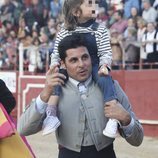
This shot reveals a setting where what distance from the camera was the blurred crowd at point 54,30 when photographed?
967cm

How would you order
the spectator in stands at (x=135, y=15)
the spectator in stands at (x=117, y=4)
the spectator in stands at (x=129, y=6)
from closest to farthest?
the spectator in stands at (x=135, y=15)
the spectator in stands at (x=129, y=6)
the spectator in stands at (x=117, y=4)

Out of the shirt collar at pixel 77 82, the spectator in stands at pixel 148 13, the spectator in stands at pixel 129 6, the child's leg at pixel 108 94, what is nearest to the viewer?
the child's leg at pixel 108 94

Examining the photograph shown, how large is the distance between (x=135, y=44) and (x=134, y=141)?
7.07m

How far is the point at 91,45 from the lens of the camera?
2.78 m

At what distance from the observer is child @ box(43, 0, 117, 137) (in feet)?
8.55

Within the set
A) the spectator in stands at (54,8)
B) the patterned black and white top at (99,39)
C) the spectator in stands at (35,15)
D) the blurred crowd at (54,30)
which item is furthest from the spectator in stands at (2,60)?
the patterned black and white top at (99,39)

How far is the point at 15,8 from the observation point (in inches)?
600

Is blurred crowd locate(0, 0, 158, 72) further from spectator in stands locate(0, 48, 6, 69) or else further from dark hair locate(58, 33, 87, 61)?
dark hair locate(58, 33, 87, 61)

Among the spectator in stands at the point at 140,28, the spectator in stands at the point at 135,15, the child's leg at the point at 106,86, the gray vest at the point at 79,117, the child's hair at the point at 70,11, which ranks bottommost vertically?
the gray vest at the point at 79,117

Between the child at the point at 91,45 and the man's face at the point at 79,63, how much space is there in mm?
80

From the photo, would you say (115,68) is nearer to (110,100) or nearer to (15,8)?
(15,8)

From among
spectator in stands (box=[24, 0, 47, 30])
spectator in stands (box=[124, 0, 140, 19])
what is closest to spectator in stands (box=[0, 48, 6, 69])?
spectator in stands (box=[24, 0, 47, 30])

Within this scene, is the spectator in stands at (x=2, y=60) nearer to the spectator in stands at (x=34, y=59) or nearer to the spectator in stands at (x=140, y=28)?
the spectator in stands at (x=34, y=59)

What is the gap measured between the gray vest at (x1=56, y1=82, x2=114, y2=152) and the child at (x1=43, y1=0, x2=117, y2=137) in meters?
0.05
